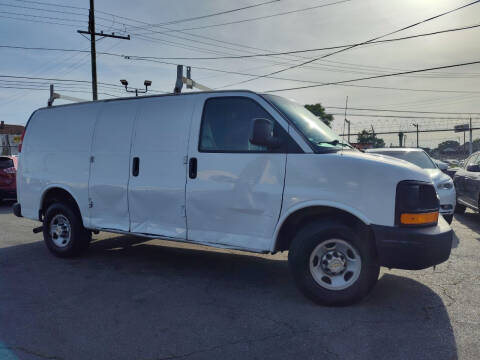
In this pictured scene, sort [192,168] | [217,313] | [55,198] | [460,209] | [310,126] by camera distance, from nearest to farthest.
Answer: [217,313], [310,126], [192,168], [55,198], [460,209]

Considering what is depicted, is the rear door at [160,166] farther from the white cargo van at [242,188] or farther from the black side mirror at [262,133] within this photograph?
the black side mirror at [262,133]

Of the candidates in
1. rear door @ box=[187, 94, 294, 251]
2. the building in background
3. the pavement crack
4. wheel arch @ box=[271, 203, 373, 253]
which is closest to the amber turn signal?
wheel arch @ box=[271, 203, 373, 253]

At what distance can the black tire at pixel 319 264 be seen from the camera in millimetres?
3893

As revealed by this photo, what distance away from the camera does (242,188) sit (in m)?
4.43

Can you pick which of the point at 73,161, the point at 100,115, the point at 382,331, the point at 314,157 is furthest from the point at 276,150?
the point at 73,161

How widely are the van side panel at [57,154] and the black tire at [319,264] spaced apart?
3263mm

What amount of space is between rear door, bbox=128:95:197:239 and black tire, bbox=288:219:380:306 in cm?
147

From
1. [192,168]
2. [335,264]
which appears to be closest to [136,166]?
[192,168]

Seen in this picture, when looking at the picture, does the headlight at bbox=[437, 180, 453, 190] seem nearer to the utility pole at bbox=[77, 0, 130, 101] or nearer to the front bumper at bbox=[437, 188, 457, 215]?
the front bumper at bbox=[437, 188, 457, 215]

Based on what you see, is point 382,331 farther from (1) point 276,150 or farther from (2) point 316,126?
(2) point 316,126

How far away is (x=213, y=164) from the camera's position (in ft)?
15.3

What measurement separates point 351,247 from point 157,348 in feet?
6.43

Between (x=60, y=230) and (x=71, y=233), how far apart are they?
312mm

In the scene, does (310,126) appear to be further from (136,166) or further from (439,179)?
(439,179)
